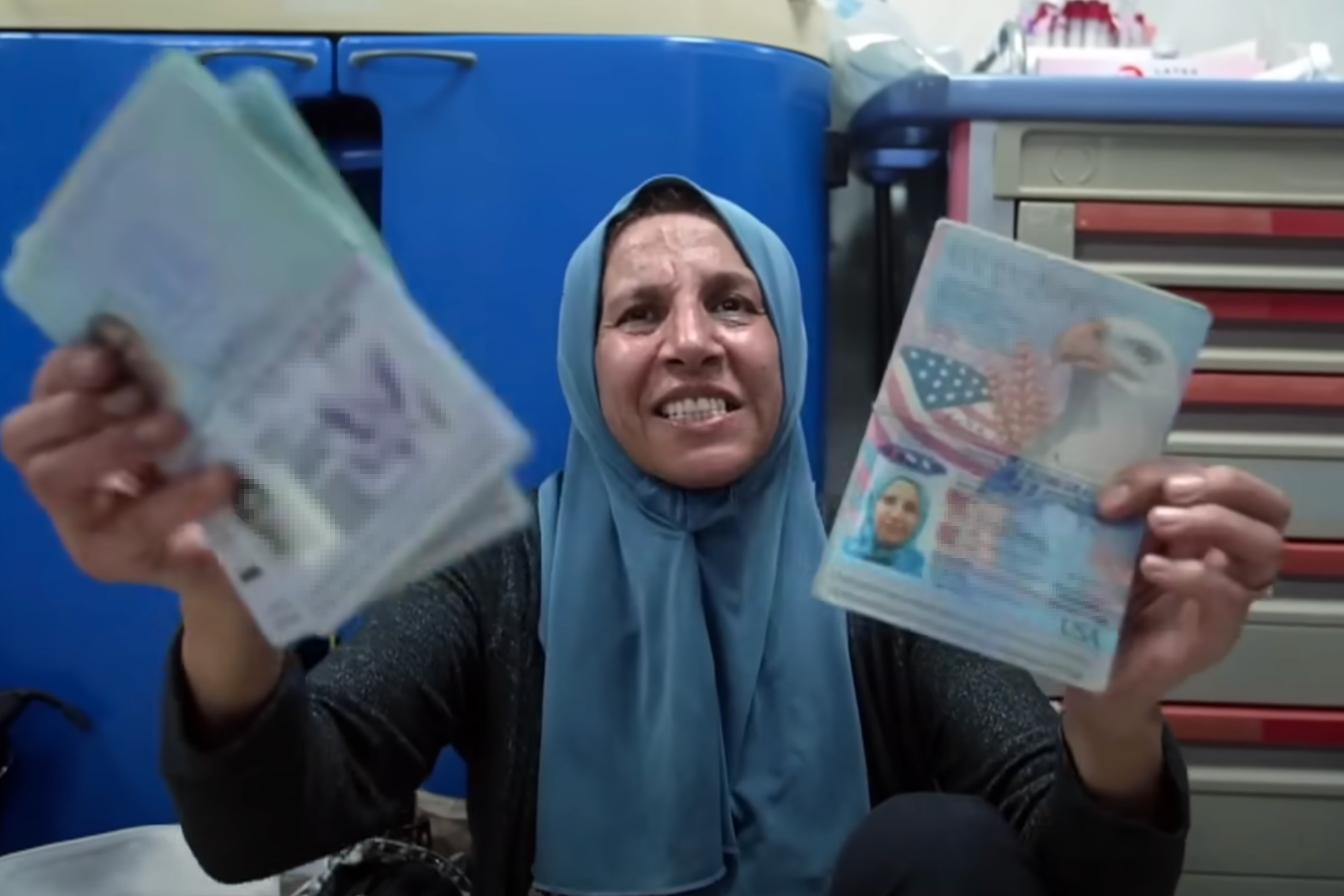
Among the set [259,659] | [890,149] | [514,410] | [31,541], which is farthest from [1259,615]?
[31,541]

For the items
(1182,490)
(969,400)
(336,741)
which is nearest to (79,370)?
(336,741)

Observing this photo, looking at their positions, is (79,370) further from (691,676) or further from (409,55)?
(409,55)

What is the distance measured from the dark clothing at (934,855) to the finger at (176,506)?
40cm

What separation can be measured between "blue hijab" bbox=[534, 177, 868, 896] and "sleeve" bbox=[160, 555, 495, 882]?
0.24 feet

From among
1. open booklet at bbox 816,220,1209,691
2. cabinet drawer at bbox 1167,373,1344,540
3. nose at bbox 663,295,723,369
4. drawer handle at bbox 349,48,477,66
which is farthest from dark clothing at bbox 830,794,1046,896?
drawer handle at bbox 349,48,477,66

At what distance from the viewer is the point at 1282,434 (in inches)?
44.0

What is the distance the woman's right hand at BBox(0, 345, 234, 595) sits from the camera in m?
0.53

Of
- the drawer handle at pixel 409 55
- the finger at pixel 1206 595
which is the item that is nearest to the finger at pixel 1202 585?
the finger at pixel 1206 595

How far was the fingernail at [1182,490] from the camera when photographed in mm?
595

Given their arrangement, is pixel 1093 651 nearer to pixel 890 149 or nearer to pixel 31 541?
pixel 890 149

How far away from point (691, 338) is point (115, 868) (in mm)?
721

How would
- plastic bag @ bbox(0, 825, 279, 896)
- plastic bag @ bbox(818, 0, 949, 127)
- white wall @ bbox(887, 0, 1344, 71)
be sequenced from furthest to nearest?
white wall @ bbox(887, 0, 1344, 71) → plastic bag @ bbox(818, 0, 949, 127) → plastic bag @ bbox(0, 825, 279, 896)

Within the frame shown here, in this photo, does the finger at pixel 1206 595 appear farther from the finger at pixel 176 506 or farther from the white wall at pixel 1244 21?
the white wall at pixel 1244 21

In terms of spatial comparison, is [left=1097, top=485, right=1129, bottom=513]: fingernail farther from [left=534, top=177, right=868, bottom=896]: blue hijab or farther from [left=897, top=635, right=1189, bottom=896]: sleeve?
[left=534, top=177, right=868, bottom=896]: blue hijab
